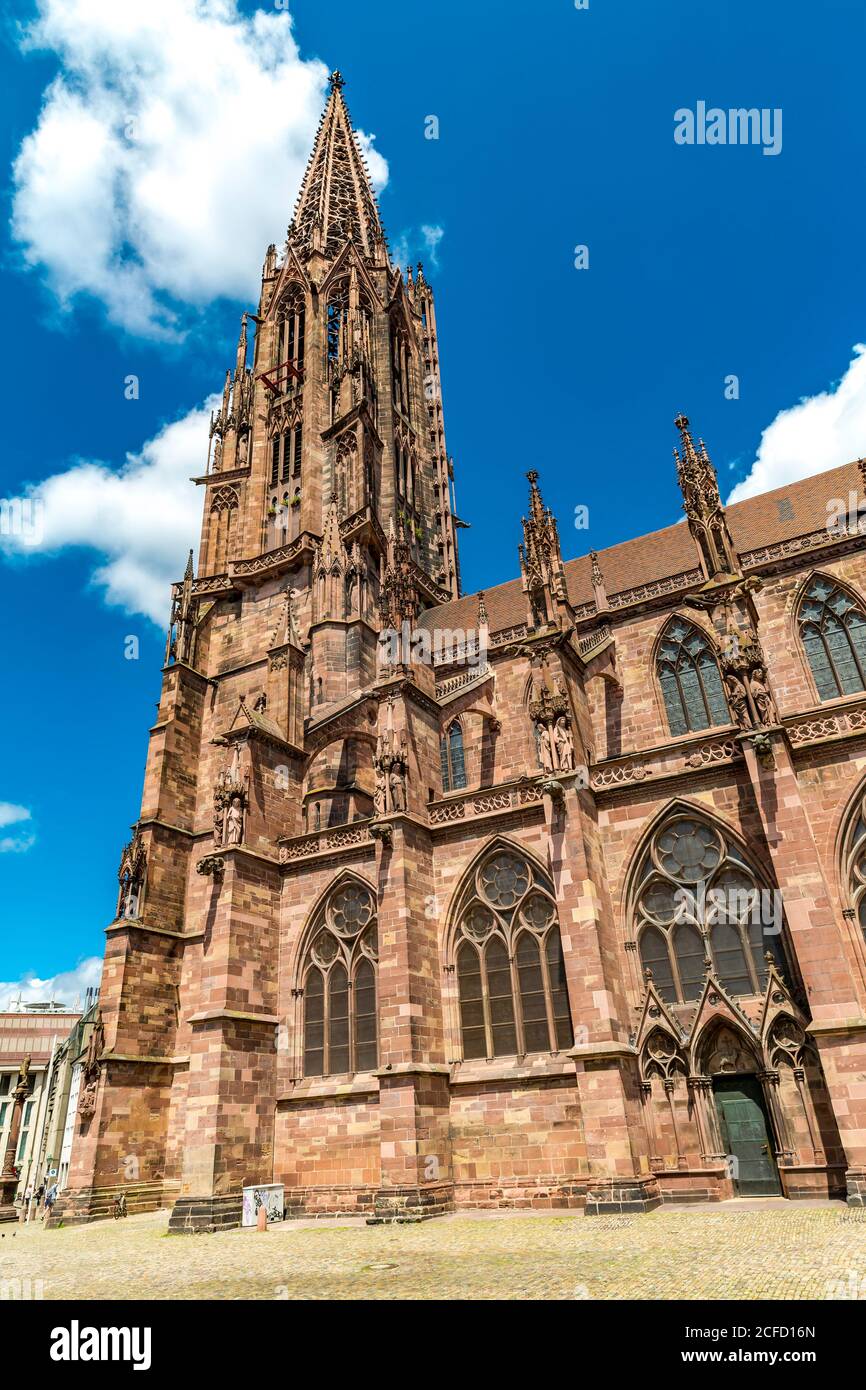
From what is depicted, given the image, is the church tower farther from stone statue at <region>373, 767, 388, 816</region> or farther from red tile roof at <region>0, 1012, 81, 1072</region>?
red tile roof at <region>0, 1012, 81, 1072</region>

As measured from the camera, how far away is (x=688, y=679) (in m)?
20.1

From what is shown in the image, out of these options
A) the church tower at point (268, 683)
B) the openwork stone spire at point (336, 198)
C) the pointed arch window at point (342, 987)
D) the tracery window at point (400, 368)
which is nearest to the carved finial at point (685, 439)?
the church tower at point (268, 683)

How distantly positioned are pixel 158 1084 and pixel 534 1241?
1358 cm

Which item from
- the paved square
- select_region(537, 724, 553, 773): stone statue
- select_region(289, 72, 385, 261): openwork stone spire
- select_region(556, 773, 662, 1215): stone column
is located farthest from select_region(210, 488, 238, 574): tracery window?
the paved square

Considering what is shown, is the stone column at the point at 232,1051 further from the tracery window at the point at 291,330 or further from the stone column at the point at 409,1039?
the tracery window at the point at 291,330

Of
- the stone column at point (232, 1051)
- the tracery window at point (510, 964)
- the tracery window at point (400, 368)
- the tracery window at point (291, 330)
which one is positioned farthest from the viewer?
the tracery window at point (400, 368)

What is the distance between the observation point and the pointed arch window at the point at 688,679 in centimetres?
1947

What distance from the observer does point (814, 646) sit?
18703mm

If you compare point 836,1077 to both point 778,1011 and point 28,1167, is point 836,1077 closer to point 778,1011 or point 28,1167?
point 778,1011

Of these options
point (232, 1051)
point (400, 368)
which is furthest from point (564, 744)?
point (400, 368)

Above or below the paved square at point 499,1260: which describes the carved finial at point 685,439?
above

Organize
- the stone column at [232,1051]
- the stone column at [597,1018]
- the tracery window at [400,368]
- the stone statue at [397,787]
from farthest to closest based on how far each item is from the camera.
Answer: the tracery window at [400,368] → the stone statue at [397,787] → the stone column at [232,1051] → the stone column at [597,1018]

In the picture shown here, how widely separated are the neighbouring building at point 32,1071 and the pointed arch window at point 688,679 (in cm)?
4639

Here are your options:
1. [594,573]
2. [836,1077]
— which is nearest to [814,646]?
[594,573]
